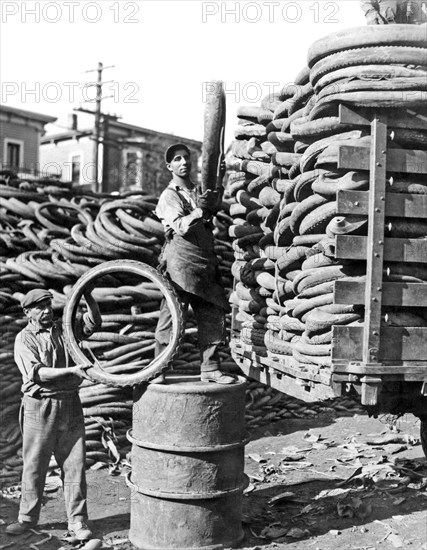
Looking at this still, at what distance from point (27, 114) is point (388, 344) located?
2679cm

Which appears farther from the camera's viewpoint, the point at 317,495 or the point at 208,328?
the point at 317,495

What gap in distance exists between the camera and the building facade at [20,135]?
1116 inches

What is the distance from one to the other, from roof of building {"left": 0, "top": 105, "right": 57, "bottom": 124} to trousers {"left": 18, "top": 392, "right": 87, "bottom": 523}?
24.9 metres

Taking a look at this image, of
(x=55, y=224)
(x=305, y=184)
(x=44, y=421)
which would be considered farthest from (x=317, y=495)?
(x=55, y=224)

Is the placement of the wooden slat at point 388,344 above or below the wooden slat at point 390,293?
below

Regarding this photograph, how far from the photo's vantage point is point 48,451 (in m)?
5.08

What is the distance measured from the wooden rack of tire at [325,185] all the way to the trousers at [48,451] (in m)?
1.45

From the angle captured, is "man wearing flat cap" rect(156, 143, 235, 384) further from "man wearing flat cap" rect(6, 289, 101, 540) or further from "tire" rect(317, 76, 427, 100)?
"tire" rect(317, 76, 427, 100)

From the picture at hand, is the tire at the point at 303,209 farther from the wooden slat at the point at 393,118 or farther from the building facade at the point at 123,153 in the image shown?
the building facade at the point at 123,153

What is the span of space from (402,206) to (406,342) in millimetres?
760

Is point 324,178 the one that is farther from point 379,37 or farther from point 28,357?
point 28,357

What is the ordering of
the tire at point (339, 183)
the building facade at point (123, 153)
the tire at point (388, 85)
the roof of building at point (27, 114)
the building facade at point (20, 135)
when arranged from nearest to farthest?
the tire at point (388, 85) → the tire at point (339, 183) → the roof of building at point (27, 114) → the building facade at point (20, 135) → the building facade at point (123, 153)

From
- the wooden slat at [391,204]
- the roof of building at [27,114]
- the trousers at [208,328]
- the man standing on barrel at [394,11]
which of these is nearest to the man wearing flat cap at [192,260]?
the trousers at [208,328]

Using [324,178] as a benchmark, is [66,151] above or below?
above
